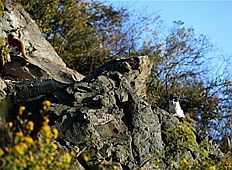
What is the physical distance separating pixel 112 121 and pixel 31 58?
525cm

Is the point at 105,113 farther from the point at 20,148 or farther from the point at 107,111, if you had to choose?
the point at 20,148

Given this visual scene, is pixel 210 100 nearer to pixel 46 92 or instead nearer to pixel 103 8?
pixel 103 8

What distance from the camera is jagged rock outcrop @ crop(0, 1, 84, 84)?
42.7 feet

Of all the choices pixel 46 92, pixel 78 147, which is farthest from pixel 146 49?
pixel 78 147

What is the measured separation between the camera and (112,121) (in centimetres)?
904

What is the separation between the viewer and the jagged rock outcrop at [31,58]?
13.0 m

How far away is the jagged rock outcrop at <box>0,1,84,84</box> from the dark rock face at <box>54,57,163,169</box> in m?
2.89

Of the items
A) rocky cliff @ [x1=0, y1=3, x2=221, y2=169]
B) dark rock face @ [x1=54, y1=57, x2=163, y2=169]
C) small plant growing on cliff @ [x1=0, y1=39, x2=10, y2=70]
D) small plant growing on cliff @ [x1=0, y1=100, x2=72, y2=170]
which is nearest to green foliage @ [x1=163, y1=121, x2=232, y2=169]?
rocky cliff @ [x1=0, y1=3, x2=221, y2=169]

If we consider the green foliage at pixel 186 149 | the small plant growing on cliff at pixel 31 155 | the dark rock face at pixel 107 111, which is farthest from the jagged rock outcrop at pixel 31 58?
the small plant growing on cliff at pixel 31 155

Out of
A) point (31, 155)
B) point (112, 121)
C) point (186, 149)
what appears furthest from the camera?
point (186, 149)

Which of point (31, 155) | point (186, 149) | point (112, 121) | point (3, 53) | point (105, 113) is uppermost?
point (3, 53)

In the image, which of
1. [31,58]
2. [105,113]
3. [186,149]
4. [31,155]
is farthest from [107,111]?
[31,58]

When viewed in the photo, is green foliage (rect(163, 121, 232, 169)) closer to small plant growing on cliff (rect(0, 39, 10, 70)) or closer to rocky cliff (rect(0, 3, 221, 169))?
rocky cliff (rect(0, 3, 221, 169))

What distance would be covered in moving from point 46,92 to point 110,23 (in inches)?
489
